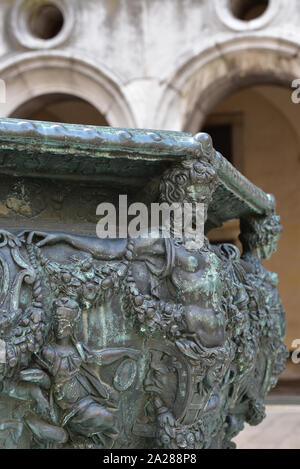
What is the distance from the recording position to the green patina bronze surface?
1594mm

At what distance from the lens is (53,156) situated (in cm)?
166

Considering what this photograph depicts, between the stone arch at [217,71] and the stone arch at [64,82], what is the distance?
1.22 feet

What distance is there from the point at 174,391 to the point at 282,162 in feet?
29.6

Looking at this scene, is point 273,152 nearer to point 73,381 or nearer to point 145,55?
point 145,55

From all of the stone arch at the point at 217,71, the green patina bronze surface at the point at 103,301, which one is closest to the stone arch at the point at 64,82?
the stone arch at the point at 217,71

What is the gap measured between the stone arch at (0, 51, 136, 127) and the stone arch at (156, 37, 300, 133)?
37 cm

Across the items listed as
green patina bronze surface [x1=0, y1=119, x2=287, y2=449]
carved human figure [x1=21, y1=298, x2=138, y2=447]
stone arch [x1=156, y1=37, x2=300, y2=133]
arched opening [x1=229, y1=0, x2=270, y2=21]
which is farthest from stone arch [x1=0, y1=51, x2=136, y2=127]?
carved human figure [x1=21, y1=298, x2=138, y2=447]

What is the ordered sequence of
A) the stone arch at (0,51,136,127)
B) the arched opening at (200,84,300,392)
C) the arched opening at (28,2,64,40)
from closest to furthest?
the stone arch at (0,51,136,127), the arched opening at (28,2,64,40), the arched opening at (200,84,300,392)

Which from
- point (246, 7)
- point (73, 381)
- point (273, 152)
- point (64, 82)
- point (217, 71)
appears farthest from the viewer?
point (273, 152)

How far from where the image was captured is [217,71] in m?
6.55

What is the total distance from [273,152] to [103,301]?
9175 millimetres

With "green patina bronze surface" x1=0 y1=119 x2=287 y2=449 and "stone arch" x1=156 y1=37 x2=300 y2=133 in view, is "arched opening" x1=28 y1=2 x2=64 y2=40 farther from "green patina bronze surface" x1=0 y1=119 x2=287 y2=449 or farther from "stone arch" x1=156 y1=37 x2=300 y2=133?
"green patina bronze surface" x1=0 y1=119 x2=287 y2=449

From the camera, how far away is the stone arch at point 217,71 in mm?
6461

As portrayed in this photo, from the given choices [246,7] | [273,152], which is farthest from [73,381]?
[273,152]
